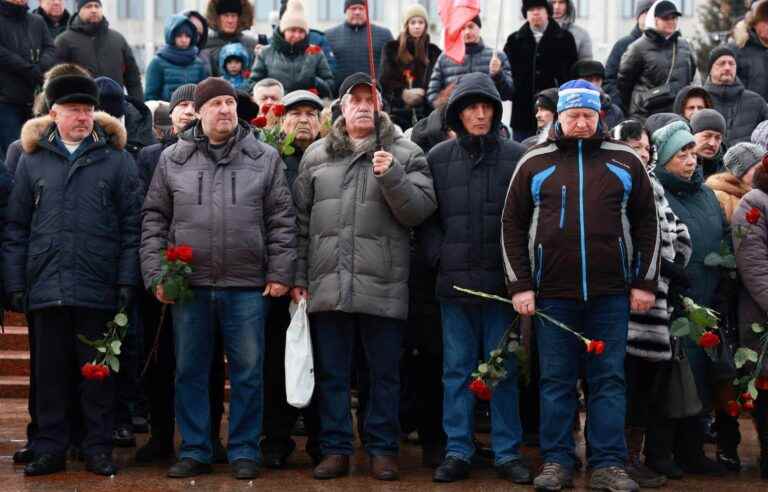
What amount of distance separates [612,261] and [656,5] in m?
6.72

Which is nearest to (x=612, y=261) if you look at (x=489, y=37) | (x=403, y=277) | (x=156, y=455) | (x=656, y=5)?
(x=403, y=277)

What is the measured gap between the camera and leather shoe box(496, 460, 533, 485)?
366 inches

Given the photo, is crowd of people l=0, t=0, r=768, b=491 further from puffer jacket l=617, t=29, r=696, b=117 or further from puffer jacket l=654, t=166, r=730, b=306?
puffer jacket l=617, t=29, r=696, b=117

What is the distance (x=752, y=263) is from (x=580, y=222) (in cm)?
138

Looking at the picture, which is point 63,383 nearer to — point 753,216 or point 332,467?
point 332,467

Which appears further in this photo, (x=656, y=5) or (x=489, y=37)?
(x=489, y=37)

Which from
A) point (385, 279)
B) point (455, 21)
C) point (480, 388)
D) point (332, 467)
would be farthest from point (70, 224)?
point (455, 21)

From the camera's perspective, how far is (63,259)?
9.46m

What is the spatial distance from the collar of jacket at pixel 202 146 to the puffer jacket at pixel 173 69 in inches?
225

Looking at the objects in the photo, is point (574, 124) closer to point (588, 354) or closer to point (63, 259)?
point (588, 354)

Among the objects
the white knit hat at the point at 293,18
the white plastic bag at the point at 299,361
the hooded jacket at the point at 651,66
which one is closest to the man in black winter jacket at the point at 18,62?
the white knit hat at the point at 293,18

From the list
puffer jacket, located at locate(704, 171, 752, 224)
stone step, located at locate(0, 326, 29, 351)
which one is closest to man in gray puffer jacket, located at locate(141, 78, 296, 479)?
puffer jacket, located at locate(704, 171, 752, 224)

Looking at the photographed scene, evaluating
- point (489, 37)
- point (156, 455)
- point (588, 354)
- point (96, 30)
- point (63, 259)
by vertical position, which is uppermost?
point (489, 37)

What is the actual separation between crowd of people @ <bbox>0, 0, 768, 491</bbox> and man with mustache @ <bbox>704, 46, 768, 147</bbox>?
374 centimetres
